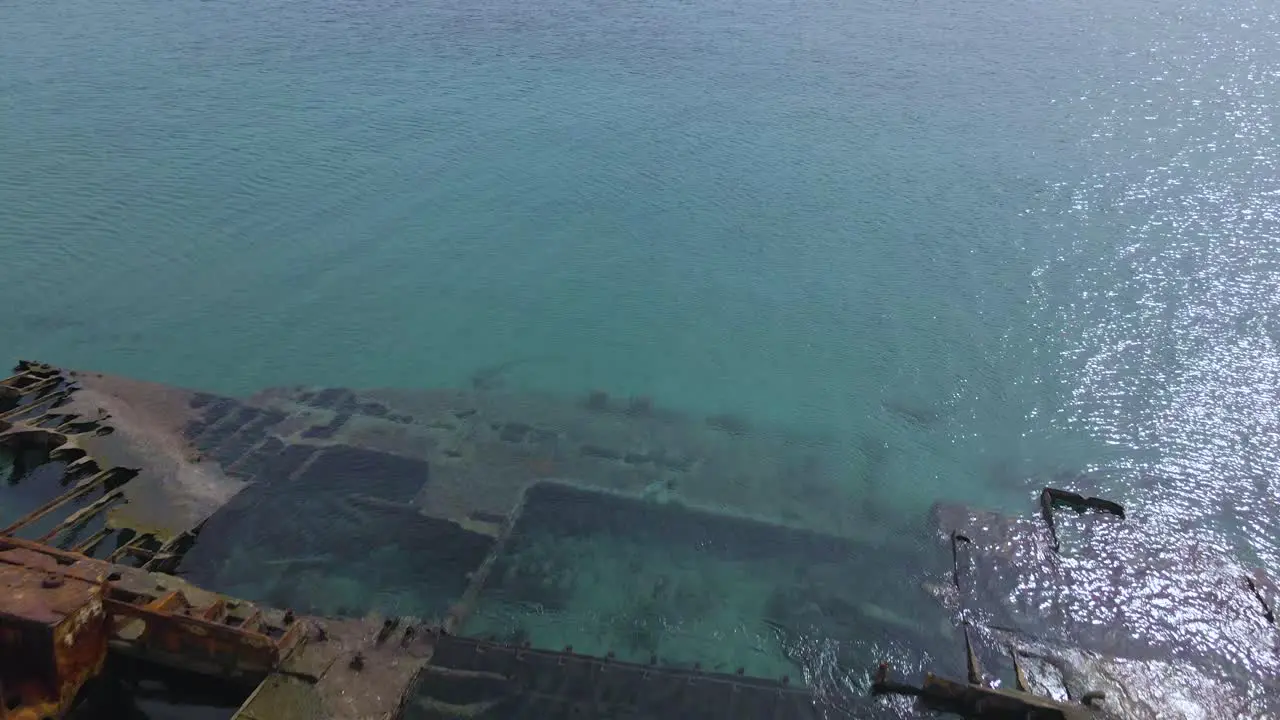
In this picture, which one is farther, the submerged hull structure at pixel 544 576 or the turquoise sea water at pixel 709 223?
the turquoise sea water at pixel 709 223

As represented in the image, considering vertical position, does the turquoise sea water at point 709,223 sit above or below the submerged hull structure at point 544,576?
above

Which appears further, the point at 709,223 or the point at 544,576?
the point at 709,223

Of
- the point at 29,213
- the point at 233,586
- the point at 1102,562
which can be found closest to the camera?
the point at 233,586

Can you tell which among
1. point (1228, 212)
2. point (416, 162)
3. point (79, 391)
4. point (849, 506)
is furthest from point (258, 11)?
point (1228, 212)

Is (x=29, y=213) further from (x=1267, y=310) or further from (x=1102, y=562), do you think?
(x=1267, y=310)
